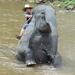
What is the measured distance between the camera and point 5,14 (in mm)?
14852

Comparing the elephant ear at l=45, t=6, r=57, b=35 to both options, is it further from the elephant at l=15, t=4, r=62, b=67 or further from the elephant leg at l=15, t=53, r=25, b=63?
the elephant leg at l=15, t=53, r=25, b=63

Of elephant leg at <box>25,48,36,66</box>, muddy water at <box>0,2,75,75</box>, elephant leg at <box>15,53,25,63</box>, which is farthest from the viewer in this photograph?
elephant leg at <box>15,53,25,63</box>

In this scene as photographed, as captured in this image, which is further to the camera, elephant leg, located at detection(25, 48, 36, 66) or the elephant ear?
elephant leg, located at detection(25, 48, 36, 66)

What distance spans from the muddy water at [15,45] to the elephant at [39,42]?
180mm

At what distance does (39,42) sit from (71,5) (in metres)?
11.2

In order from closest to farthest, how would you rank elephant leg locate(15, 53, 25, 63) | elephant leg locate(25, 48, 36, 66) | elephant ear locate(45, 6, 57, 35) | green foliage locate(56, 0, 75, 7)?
elephant ear locate(45, 6, 57, 35)
elephant leg locate(25, 48, 36, 66)
elephant leg locate(15, 53, 25, 63)
green foliage locate(56, 0, 75, 7)

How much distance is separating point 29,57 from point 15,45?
1979 mm

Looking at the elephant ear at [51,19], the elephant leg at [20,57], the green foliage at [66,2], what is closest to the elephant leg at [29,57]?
the elephant leg at [20,57]

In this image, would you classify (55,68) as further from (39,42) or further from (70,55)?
(70,55)

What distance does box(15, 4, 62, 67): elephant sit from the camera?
677 centimetres

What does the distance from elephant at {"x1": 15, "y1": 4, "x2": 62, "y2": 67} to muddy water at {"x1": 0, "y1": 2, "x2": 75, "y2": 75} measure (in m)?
0.18

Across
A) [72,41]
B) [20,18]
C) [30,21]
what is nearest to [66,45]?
[72,41]

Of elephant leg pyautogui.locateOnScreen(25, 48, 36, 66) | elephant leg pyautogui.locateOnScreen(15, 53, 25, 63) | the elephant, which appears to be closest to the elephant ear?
the elephant

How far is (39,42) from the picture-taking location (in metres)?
6.94
